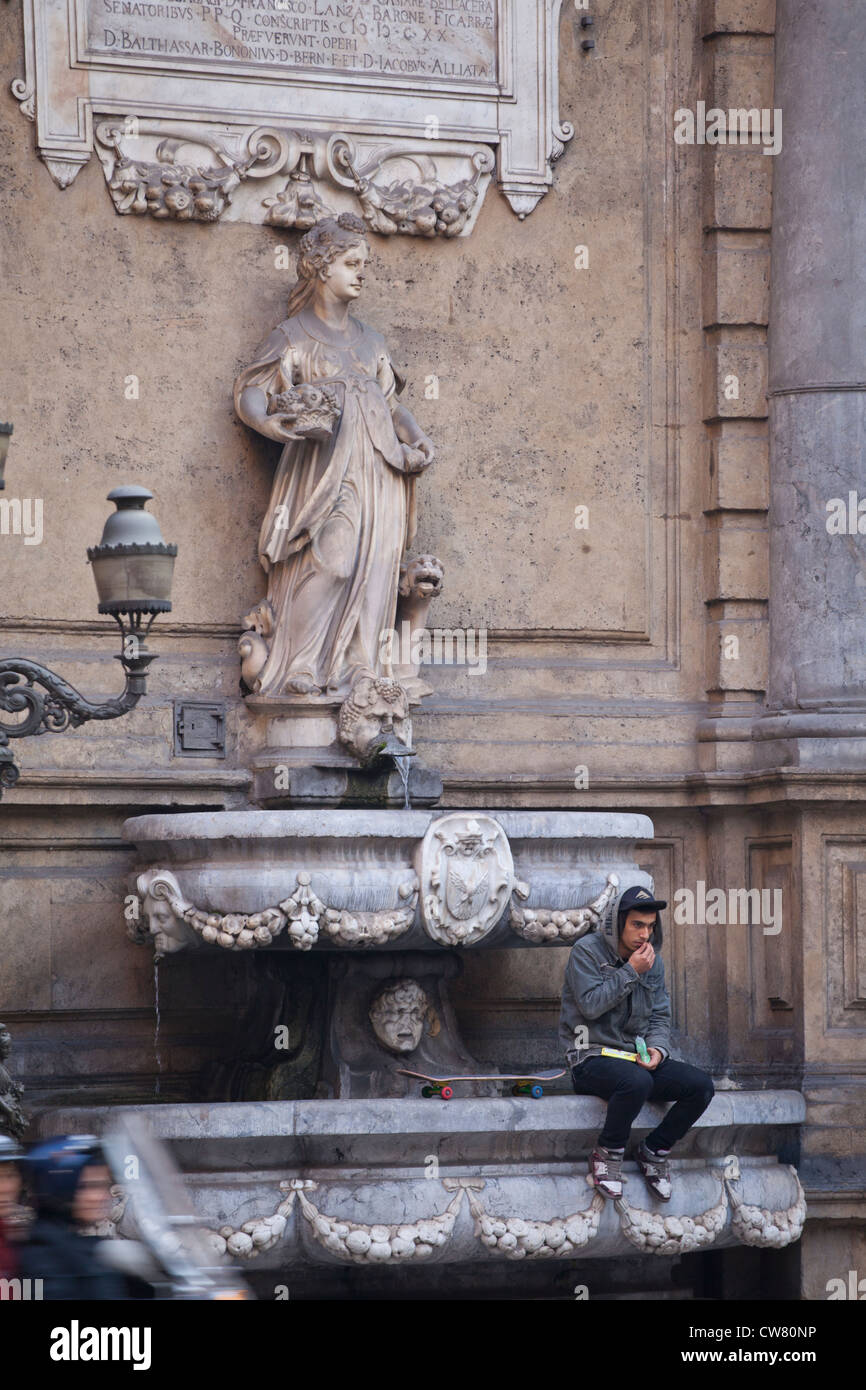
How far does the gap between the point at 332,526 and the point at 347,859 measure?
4.81 feet

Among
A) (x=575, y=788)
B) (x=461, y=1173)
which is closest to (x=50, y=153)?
(x=575, y=788)

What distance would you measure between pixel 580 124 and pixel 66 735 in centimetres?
312

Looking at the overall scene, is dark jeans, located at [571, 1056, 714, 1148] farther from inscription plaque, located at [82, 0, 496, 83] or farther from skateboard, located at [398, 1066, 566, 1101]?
inscription plaque, located at [82, 0, 496, 83]

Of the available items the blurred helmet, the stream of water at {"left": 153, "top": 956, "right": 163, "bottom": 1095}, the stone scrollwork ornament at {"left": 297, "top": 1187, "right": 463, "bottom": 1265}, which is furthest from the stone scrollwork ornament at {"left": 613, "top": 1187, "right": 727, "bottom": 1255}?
the blurred helmet

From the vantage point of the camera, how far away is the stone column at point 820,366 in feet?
31.6

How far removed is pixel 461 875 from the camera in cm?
822

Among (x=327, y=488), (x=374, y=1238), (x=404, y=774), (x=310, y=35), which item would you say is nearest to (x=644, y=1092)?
(x=374, y=1238)

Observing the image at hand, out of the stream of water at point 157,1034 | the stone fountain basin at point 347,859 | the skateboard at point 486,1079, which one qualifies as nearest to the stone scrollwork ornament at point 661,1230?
the skateboard at point 486,1079

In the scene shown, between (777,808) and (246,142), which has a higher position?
(246,142)

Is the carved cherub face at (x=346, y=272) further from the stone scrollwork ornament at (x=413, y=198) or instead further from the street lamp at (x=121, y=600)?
the street lamp at (x=121, y=600)

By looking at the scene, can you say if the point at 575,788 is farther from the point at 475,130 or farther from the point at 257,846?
the point at 475,130

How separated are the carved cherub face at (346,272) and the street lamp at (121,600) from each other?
2257mm

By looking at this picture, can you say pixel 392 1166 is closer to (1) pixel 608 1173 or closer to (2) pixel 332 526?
(1) pixel 608 1173

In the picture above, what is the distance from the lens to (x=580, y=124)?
10047 millimetres
